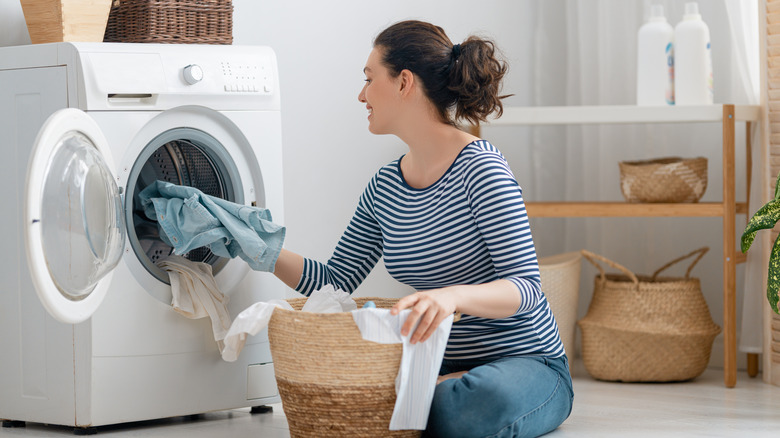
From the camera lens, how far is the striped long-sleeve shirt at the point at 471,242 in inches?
66.8

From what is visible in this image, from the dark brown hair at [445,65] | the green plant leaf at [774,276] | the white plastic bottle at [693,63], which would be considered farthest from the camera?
the white plastic bottle at [693,63]

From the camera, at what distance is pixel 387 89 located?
1837 mm

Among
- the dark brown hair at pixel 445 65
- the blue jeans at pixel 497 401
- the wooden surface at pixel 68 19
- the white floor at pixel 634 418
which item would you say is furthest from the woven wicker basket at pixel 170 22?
the blue jeans at pixel 497 401

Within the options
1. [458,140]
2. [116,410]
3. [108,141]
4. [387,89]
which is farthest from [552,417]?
[108,141]

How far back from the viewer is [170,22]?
2.00m

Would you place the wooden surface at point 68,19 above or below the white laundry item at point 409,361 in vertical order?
above

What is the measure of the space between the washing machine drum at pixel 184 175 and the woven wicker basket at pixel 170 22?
222 mm

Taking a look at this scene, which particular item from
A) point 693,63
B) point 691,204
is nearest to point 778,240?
point 691,204

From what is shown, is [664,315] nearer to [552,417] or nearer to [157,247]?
[552,417]

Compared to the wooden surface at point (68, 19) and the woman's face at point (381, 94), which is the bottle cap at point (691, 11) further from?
the wooden surface at point (68, 19)

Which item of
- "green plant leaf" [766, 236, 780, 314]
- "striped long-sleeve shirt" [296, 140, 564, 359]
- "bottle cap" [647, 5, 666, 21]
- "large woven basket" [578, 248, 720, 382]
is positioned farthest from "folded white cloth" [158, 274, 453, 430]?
"bottle cap" [647, 5, 666, 21]

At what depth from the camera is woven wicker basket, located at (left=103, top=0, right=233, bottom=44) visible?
1986 millimetres

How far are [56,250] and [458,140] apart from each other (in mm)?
761

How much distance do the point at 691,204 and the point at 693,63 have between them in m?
0.38
